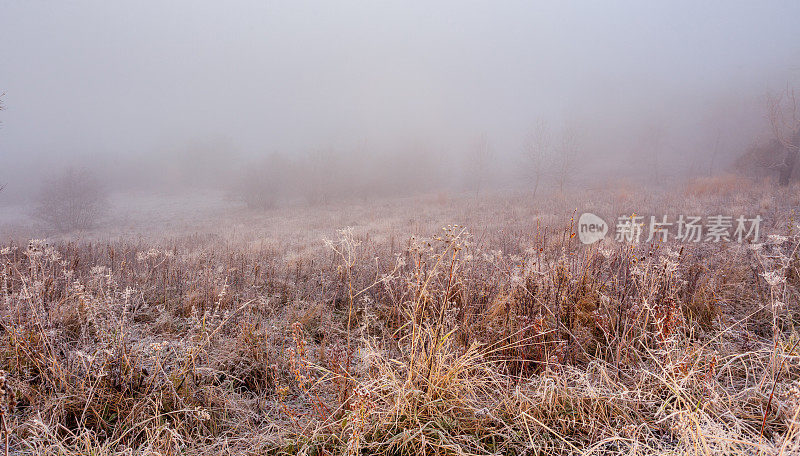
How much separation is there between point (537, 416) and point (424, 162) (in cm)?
4476

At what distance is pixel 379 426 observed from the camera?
1671mm

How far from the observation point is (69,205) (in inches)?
992

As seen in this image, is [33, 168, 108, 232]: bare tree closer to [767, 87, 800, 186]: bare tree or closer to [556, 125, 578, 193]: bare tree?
[556, 125, 578, 193]: bare tree

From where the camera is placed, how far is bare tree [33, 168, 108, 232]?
81.5 feet

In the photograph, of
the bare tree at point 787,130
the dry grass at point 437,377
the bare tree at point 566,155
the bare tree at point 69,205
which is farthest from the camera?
the bare tree at point 566,155

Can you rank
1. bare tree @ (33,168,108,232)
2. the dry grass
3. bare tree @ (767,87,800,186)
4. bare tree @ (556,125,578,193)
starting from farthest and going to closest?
bare tree @ (556,125,578,193), bare tree @ (33,168,108,232), bare tree @ (767,87,800,186), the dry grass

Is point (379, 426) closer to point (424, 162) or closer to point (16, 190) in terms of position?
point (424, 162)

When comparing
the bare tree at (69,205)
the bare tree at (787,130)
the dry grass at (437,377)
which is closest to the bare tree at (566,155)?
the bare tree at (787,130)

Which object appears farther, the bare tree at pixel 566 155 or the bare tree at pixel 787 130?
the bare tree at pixel 566 155

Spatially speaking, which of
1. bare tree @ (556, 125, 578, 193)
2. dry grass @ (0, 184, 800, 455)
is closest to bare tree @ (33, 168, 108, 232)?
dry grass @ (0, 184, 800, 455)

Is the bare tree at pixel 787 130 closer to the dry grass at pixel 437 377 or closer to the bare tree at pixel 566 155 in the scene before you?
the bare tree at pixel 566 155

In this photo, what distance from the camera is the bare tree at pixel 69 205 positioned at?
2484cm

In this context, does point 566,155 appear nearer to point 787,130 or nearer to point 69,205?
point 787,130

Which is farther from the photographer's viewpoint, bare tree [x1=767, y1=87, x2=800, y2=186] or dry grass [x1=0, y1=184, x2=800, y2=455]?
bare tree [x1=767, y1=87, x2=800, y2=186]
